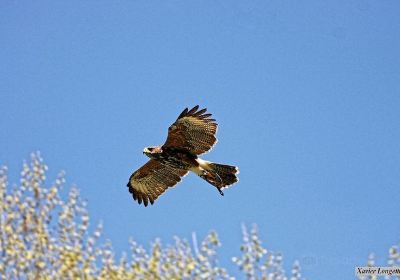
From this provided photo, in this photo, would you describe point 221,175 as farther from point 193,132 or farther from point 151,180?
point 151,180

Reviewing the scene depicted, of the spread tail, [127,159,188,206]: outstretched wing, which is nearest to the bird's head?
[127,159,188,206]: outstretched wing

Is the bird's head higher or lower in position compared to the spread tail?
higher

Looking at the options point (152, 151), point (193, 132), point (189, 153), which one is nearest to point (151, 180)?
point (152, 151)

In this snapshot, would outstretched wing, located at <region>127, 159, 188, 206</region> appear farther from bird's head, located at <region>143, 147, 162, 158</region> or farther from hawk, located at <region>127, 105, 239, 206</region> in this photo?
bird's head, located at <region>143, 147, 162, 158</region>

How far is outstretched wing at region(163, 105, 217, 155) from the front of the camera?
51.7ft

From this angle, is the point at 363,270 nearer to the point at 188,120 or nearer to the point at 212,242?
the point at 212,242

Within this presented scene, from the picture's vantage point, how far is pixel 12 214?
11.9 metres

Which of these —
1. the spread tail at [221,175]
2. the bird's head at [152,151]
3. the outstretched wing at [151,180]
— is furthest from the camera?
the outstretched wing at [151,180]

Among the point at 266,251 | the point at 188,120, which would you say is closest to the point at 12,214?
the point at 266,251

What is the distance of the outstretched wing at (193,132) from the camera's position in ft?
51.7

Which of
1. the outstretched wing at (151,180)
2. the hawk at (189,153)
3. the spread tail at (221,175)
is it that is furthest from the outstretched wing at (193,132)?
the outstretched wing at (151,180)

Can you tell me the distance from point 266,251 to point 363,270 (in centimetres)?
151

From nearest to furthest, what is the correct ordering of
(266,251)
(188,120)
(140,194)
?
1. (266,251)
2. (188,120)
3. (140,194)

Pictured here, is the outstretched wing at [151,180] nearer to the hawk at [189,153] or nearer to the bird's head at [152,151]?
the hawk at [189,153]
